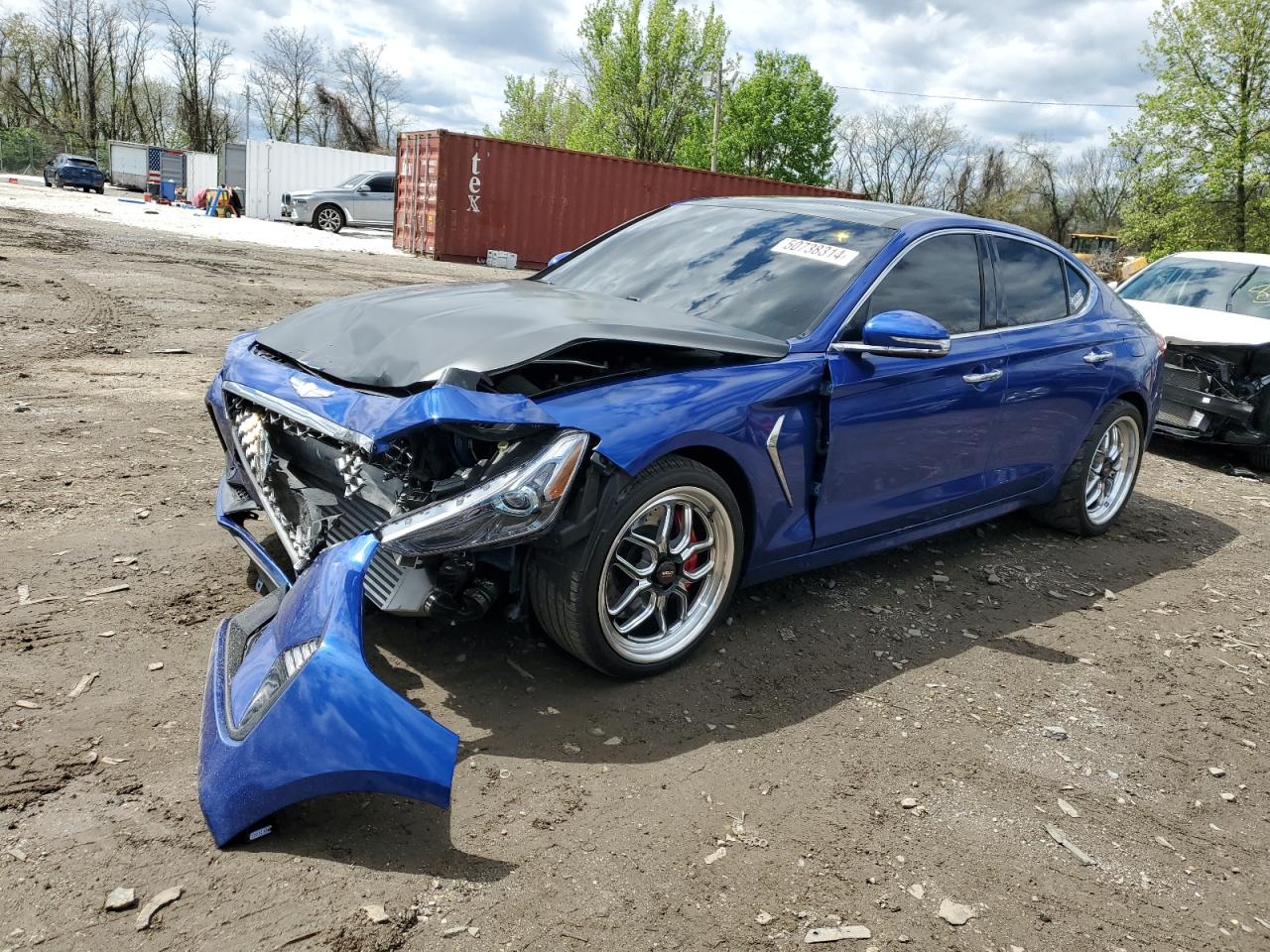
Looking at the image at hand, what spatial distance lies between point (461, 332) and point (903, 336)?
1620mm

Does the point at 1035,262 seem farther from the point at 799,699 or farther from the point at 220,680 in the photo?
the point at 220,680

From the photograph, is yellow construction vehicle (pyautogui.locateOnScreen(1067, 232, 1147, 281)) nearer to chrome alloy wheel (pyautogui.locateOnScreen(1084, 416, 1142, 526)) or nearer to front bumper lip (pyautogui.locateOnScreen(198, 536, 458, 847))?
chrome alloy wheel (pyautogui.locateOnScreen(1084, 416, 1142, 526))

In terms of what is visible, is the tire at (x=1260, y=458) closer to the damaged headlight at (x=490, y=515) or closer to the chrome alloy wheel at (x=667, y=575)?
the chrome alloy wheel at (x=667, y=575)

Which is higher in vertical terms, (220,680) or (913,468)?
(913,468)

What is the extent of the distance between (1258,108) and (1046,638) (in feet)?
96.5

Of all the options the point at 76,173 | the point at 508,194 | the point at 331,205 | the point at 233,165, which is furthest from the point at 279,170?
the point at 508,194

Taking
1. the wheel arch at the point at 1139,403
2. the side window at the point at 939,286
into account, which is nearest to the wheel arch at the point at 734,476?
the side window at the point at 939,286

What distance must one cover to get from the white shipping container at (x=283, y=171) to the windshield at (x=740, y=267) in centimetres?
3184

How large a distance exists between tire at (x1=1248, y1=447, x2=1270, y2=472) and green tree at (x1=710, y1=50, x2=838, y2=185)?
1879 inches

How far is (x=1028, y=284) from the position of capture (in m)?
4.90

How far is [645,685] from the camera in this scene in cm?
338

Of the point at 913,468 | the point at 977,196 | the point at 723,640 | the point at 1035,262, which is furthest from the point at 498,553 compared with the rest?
→ the point at 977,196

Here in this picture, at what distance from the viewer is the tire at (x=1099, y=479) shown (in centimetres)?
533

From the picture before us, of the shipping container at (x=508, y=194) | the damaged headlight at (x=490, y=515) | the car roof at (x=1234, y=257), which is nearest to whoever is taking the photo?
the damaged headlight at (x=490, y=515)
